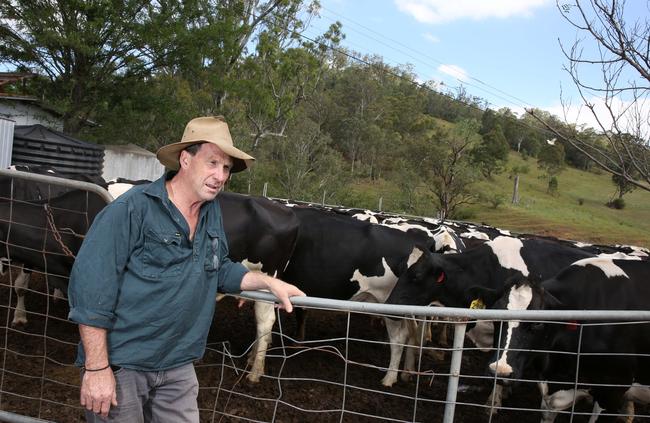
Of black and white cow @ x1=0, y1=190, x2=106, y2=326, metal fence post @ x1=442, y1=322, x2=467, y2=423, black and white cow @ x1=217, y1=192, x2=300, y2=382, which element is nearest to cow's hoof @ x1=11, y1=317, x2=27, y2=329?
black and white cow @ x1=0, y1=190, x2=106, y2=326

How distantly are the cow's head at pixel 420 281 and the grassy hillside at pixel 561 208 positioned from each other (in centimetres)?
2499

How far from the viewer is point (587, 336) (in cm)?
485

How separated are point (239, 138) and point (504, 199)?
1053 inches

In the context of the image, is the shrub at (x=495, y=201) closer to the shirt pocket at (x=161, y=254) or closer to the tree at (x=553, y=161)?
the tree at (x=553, y=161)

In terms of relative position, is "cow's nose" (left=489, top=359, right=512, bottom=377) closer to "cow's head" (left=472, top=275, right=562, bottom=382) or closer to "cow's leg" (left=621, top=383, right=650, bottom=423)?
"cow's head" (left=472, top=275, right=562, bottom=382)

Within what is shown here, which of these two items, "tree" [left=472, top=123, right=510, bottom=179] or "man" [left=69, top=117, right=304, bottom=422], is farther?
"tree" [left=472, top=123, right=510, bottom=179]

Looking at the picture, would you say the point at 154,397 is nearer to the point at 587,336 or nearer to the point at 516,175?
the point at 587,336

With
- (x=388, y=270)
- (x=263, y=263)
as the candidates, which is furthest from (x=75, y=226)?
(x=388, y=270)

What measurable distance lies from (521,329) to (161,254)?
3.18 metres

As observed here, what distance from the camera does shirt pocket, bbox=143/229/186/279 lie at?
2385mm

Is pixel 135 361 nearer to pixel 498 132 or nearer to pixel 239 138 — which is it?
pixel 239 138

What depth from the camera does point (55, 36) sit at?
17.3 m

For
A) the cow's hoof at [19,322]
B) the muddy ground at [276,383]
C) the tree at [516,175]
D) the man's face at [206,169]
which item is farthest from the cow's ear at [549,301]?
the tree at [516,175]

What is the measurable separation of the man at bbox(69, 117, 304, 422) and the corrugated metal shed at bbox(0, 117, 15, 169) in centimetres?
1263
